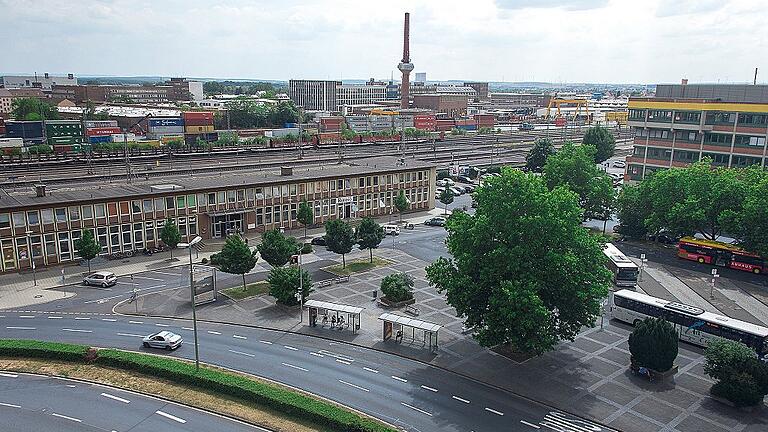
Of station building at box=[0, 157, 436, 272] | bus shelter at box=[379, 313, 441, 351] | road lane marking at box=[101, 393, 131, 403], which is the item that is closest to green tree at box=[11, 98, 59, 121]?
station building at box=[0, 157, 436, 272]

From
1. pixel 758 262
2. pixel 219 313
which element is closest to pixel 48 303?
pixel 219 313

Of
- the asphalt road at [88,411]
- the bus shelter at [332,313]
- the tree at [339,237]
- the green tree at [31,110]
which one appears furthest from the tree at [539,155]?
the green tree at [31,110]

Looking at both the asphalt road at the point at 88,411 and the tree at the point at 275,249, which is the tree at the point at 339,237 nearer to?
the tree at the point at 275,249

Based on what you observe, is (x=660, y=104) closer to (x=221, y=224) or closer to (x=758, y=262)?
(x=758, y=262)

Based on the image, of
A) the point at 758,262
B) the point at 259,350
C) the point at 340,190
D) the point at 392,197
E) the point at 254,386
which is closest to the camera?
the point at 254,386

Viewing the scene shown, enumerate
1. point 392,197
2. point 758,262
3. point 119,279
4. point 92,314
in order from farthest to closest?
point 392,197, point 758,262, point 119,279, point 92,314

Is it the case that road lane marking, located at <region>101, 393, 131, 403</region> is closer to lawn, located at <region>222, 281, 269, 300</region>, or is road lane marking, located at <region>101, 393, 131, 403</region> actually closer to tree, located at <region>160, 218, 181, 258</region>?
lawn, located at <region>222, 281, 269, 300</region>

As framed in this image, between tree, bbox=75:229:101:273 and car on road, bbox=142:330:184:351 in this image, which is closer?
car on road, bbox=142:330:184:351

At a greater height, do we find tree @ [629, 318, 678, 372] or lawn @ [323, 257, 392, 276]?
tree @ [629, 318, 678, 372]
